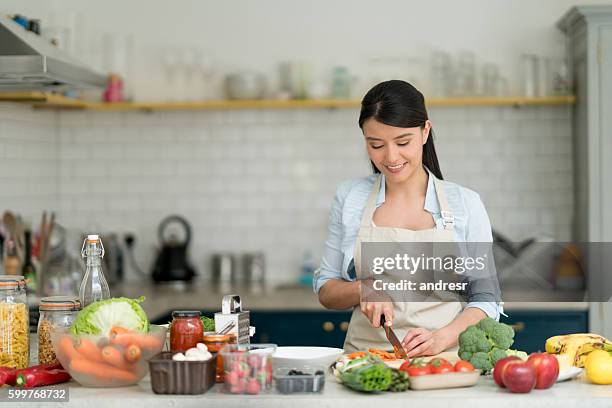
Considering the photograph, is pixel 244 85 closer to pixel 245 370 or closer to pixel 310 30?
pixel 310 30

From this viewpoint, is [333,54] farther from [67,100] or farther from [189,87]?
[67,100]

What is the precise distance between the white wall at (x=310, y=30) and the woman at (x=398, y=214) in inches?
99.1

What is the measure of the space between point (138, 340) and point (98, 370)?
0.13m

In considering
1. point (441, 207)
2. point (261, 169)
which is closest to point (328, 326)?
point (261, 169)

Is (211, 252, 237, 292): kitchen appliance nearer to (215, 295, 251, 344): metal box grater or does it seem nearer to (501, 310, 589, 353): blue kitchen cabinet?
(501, 310, 589, 353): blue kitchen cabinet

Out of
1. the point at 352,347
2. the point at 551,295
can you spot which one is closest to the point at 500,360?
the point at 352,347

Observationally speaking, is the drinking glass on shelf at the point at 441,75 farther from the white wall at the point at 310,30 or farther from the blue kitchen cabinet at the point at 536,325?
the blue kitchen cabinet at the point at 536,325

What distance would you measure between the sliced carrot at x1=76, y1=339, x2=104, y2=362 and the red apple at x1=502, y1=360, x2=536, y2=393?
40.5 inches

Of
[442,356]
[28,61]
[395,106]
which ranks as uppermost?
[28,61]

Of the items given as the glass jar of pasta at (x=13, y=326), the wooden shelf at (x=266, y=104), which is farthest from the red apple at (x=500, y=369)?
the wooden shelf at (x=266, y=104)

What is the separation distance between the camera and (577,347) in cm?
258

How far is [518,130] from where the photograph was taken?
5.72m

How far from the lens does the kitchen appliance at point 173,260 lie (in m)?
5.71

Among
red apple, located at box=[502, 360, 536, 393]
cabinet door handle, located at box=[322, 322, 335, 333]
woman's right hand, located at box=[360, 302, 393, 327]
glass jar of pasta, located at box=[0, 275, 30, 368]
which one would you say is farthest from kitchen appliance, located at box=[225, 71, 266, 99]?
red apple, located at box=[502, 360, 536, 393]
